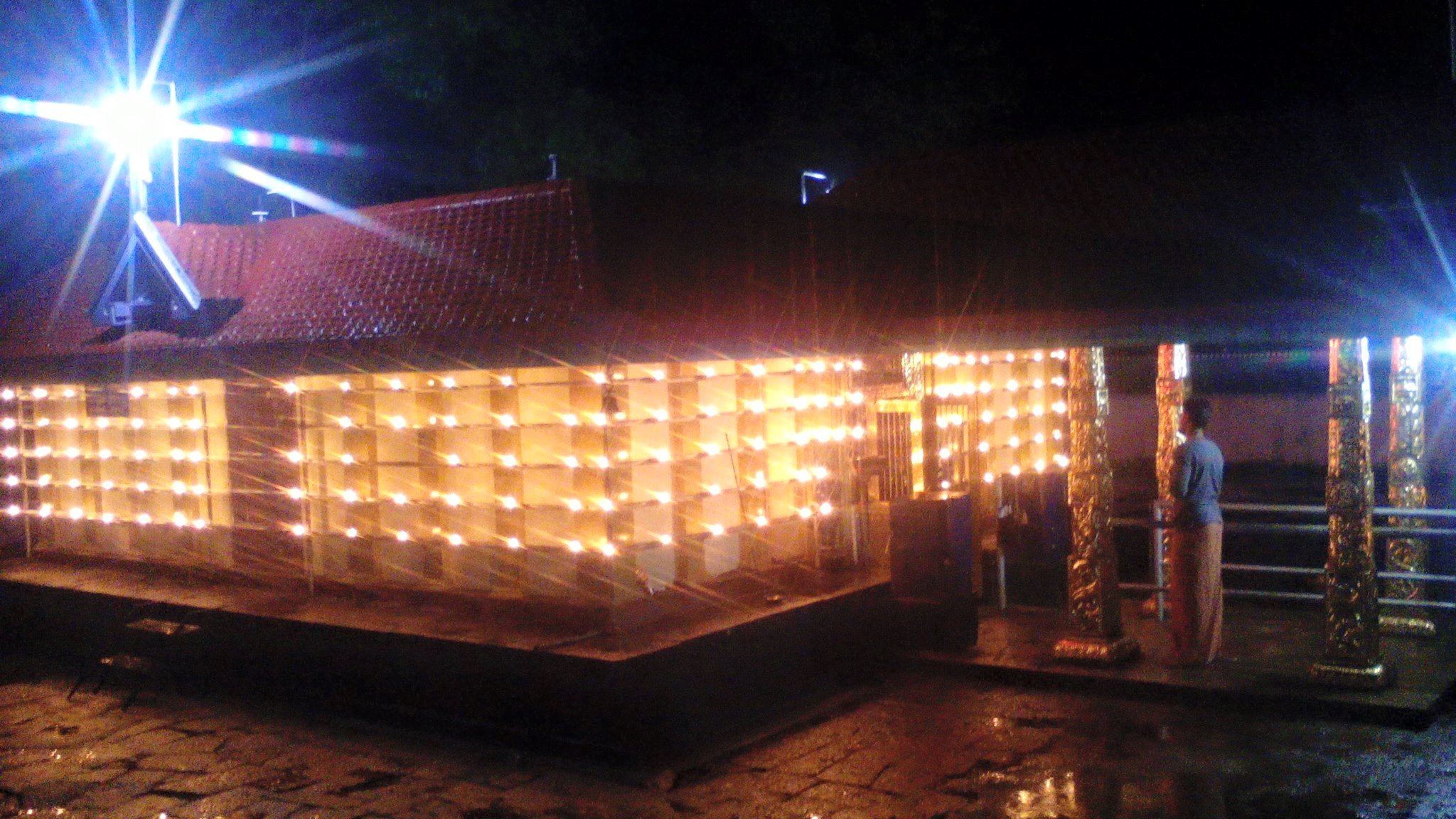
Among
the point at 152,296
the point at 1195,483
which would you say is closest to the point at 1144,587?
the point at 1195,483

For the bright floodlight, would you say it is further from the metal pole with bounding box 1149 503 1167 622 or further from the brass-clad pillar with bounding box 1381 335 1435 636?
the brass-clad pillar with bounding box 1381 335 1435 636

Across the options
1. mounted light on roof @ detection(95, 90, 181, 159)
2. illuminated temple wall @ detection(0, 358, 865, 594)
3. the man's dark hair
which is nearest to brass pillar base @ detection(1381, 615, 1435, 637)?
the man's dark hair

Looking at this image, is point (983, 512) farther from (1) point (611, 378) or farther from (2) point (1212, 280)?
(1) point (611, 378)

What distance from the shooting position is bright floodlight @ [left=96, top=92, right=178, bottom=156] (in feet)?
40.2

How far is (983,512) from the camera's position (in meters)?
13.4

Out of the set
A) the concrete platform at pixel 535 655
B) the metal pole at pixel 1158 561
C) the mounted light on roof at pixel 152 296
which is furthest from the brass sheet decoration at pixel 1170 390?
the mounted light on roof at pixel 152 296

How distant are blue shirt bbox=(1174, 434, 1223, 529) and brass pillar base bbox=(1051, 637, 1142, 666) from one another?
107 cm

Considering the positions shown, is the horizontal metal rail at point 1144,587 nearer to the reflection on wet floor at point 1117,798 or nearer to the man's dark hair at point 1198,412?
the man's dark hair at point 1198,412

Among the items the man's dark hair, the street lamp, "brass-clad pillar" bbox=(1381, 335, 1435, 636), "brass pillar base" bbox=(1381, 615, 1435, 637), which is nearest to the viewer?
the man's dark hair

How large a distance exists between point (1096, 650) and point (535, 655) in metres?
4.26

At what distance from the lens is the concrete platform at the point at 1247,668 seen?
27.2 feet

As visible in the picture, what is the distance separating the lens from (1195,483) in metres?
9.02

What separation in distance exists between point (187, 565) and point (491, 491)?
402 centimetres

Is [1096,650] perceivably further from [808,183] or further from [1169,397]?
[808,183]
